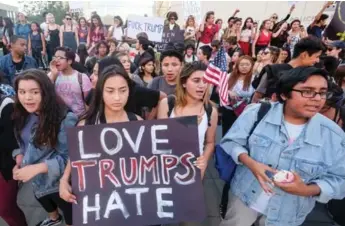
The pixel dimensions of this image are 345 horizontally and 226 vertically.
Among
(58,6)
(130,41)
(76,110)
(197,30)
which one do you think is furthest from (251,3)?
(58,6)

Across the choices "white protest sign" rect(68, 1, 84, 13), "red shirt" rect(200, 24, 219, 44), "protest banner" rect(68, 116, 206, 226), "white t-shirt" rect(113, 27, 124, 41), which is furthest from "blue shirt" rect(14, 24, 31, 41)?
"protest banner" rect(68, 116, 206, 226)

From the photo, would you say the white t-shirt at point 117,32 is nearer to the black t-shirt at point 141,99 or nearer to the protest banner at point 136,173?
the black t-shirt at point 141,99

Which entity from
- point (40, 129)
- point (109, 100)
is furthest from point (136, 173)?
point (40, 129)

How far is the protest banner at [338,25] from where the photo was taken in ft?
20.0

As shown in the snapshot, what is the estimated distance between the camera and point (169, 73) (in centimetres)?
327

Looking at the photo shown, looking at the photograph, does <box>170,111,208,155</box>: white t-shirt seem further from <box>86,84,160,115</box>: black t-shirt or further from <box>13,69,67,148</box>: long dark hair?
<box>13,69,67,148</box>: long dark hair

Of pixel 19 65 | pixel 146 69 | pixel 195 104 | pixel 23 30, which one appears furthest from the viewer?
pixel 23 30

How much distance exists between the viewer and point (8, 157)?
8.11 feet

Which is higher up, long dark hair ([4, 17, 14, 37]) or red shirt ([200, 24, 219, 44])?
long dark hair ([4, 17, 14, 37])

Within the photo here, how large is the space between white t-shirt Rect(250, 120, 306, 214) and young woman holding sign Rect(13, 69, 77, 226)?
1.31 m

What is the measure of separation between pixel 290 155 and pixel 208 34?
7.10 m

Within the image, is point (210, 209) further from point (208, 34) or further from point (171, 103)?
point (208, 34)

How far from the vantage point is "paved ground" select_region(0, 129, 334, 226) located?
3004 millimetres

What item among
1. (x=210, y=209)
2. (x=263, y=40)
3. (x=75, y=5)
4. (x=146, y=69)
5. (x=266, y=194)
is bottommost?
(x=210, y=209)
